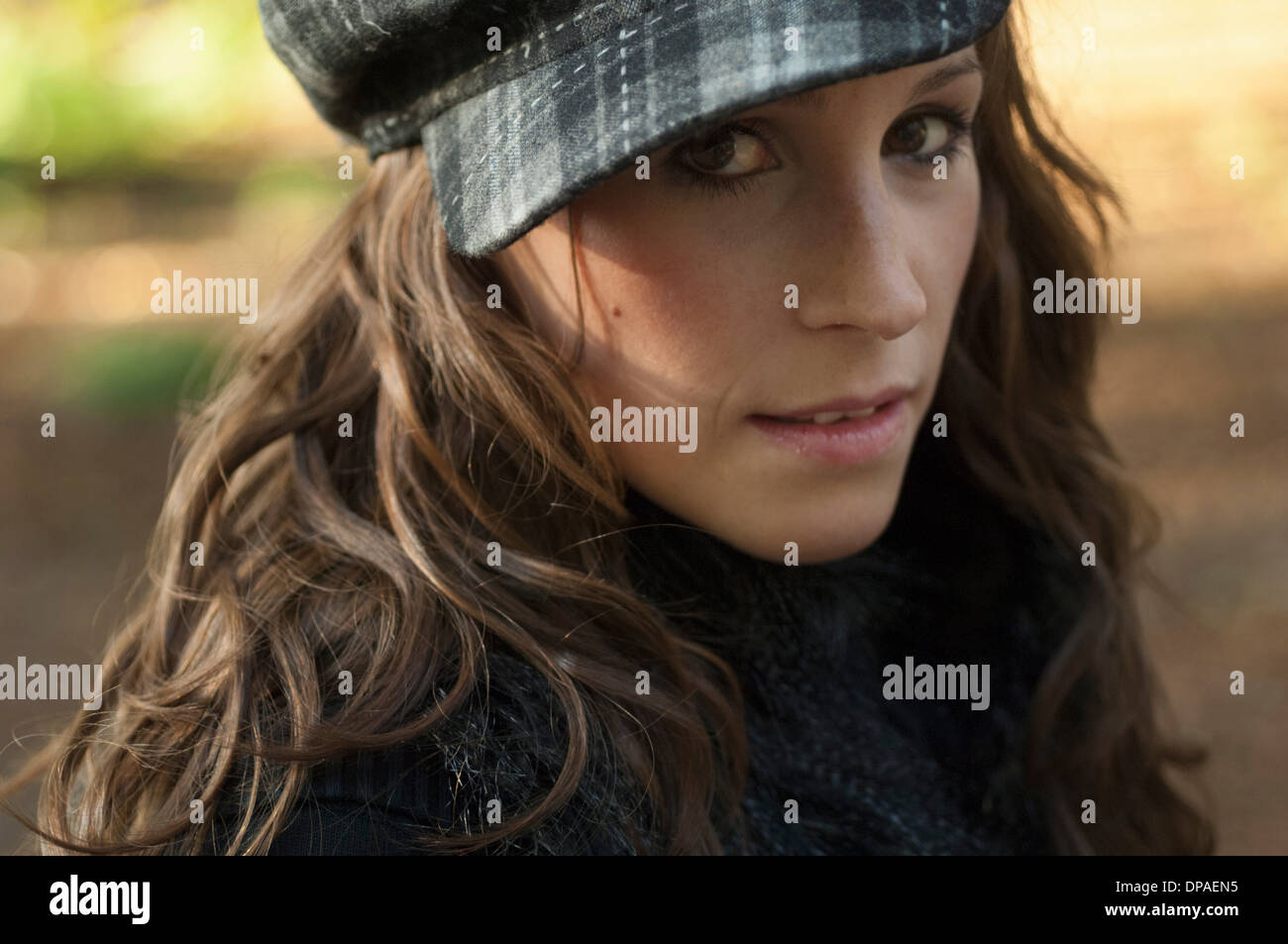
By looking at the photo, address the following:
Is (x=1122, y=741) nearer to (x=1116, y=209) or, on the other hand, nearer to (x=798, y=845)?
(x=798, y=845)

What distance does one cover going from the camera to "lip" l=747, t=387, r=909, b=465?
4.50ft

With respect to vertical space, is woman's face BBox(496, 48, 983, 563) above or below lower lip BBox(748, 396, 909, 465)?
above

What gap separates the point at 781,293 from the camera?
1288 millimetres

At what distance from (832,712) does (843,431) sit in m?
0.48

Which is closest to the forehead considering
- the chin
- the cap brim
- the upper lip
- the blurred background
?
the cap brim

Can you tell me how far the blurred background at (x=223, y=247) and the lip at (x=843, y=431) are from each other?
322 centimetres

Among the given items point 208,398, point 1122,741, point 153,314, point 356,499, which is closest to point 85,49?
point 153,314

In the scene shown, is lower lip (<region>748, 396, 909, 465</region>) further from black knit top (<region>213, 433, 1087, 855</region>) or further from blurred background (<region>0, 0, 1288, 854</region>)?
blurred background (<region>0, 0, 1288, 854</region>)

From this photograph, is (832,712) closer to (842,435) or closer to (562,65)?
(842,435)

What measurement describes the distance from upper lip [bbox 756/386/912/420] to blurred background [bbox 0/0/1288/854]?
10.7ft

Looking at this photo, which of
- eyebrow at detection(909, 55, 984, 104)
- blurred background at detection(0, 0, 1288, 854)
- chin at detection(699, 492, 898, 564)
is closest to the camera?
eyebrow at detection(909, 55, 984, 104)

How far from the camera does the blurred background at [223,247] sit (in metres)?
4.63
